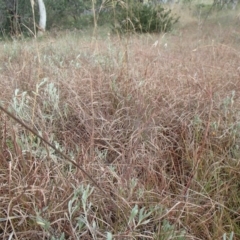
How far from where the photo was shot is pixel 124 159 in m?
1.00

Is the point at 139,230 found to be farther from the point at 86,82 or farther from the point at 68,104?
the point at 86,82

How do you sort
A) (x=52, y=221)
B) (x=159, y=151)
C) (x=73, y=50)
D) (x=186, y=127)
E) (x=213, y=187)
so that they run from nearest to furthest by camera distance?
(x=52, y=221)
(x=213, y=187)
(x=159, y=151)
(x=186, y=127)
(x=73, y=50)

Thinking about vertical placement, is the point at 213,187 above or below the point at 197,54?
below

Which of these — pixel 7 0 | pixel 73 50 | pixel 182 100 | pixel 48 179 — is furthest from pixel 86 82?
pixel 7 0

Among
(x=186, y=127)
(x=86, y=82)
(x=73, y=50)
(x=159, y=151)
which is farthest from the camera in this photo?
(x=73, y=50)

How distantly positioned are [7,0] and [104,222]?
9.40m

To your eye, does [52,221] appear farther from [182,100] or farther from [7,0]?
[7,0]

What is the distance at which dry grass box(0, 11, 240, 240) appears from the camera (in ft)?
2.58

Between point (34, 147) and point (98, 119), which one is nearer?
point (34, 147)

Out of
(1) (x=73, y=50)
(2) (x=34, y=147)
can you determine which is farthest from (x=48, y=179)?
(1) (x=73, y=50)

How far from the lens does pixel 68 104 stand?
1343mm

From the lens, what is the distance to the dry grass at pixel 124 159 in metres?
0.79

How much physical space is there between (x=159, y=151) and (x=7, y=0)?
9.15 meters

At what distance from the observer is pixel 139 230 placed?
2.59 feet
